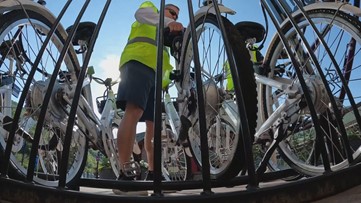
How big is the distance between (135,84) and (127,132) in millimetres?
294

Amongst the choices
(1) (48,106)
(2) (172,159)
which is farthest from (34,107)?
(2) (172,159)

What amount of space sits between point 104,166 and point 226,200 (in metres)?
7.26

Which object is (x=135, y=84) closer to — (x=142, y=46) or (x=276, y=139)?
(x=142, y=46)

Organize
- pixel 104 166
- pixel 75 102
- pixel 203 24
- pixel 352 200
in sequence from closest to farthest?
pixel 352 200
pixel 75 102
pixel 203 24
pixel 104 166

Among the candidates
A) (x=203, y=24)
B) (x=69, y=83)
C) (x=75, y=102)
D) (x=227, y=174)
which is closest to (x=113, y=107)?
(x=69, y=83)

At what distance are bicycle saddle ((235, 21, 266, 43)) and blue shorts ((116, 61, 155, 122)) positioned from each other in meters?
0.64

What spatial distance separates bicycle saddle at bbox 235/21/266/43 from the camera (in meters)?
2.20

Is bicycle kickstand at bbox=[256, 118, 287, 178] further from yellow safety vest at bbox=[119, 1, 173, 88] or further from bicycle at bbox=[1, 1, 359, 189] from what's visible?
yellow safety vest at bbox=[119, 1, 173, 88]

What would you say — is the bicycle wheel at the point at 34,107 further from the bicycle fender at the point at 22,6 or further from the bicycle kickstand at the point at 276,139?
the bicycle kickstand at the point at 276,139

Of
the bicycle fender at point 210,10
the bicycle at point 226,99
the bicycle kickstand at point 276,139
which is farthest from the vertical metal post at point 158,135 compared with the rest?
the bicycle fender at point 210,10

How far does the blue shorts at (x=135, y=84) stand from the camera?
202 cm

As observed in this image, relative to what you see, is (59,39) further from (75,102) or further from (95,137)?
(75,102)

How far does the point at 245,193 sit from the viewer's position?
0.84 m

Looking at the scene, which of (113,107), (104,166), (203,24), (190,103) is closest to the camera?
(203,24)
